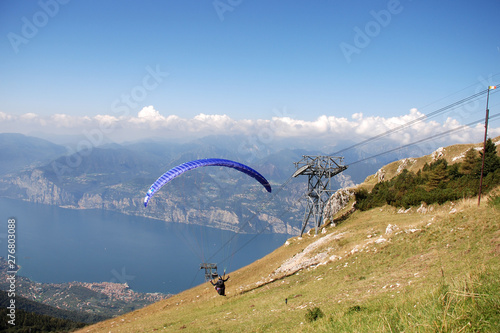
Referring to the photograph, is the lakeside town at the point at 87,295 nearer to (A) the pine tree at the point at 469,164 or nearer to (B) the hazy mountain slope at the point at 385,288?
(B) the hazy mountain slope at the point at 385,288

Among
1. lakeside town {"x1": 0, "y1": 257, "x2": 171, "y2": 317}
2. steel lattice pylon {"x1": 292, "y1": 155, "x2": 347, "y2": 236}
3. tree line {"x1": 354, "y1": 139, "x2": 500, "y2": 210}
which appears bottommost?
lakeside town {"x1": 0, "y1": 257, "x2": 171, "y2": 317}

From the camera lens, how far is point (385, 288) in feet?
38.8

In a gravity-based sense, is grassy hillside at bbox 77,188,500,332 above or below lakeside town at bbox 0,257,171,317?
above

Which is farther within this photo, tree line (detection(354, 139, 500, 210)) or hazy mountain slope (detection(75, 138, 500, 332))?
tree line (detection(354, 139, 500, 210))

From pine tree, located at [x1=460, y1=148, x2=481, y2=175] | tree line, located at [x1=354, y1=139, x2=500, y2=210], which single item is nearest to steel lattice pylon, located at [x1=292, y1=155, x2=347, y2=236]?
tree line, located at [x1=354, y1=139, x2=500, y2=210]

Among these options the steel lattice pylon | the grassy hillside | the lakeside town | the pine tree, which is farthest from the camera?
the lakeside town

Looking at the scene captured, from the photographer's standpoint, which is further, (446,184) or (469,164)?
(446,184)

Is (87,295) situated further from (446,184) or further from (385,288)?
(385,288)

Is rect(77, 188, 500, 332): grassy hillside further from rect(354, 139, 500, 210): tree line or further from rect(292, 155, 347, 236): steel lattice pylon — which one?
rect(292, 155, 347, 236): steel lattice pylon

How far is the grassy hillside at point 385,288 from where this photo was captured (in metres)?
4.99

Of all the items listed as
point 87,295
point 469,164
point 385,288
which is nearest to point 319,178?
point 469,164

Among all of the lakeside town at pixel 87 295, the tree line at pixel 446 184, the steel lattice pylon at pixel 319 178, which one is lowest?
the lakeside town at pixel 87 295

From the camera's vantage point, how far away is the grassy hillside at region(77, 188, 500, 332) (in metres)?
4.99

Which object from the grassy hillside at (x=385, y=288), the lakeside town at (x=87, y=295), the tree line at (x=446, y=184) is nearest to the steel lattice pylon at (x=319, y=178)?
the tree line at (x=446, y=184)
